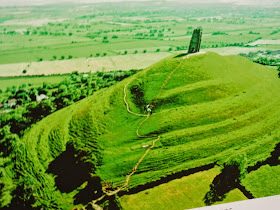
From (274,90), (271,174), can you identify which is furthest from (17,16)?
(274,90)

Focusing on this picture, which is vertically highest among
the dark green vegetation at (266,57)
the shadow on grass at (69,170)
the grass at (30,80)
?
the dark green vegetation at (266,57)

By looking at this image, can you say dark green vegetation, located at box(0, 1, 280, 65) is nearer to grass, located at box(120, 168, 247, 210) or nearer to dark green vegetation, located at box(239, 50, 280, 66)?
dark green vegetation, located at box(239, 50, 280, 66)

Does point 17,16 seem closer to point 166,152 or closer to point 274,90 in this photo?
point 166,152

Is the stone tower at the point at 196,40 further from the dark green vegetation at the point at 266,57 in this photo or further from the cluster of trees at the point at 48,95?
the cluster of trees at the point at 48,95

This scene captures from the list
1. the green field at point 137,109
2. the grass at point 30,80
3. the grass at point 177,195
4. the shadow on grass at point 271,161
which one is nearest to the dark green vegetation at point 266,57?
the green field at point 137,109

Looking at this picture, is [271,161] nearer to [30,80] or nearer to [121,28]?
[30,80]

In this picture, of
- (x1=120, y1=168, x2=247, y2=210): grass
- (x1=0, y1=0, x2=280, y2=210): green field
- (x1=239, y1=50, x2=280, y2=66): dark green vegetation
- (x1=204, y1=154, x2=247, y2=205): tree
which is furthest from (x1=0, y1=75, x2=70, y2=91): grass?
(x1=239, y1=50, x2=280, y2=66): dark green vegetation
